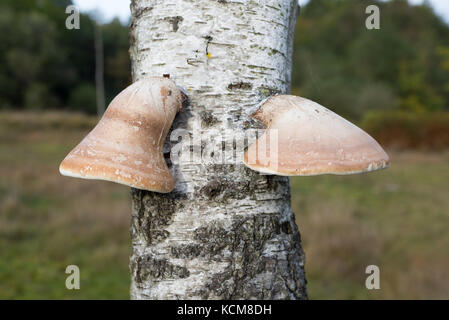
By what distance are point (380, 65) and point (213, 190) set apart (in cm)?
3414

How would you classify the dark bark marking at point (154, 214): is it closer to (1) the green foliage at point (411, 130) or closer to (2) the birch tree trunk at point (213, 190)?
(2) the birch tree trunk at point (213, 190)

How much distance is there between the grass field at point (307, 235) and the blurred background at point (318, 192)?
0.02 m

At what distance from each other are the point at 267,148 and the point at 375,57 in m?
34.2

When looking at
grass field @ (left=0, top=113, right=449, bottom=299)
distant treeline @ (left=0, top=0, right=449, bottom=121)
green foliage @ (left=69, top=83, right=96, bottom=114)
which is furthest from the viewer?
green foliage @ (left=69, top=83, right=96, bottom=114)

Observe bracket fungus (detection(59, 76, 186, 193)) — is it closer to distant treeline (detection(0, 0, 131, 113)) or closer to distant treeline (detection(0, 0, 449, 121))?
distant treeline (detection(0, 0, 449, 121))

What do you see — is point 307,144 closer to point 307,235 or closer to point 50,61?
point 307,235

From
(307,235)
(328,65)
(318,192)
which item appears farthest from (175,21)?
(328,65)

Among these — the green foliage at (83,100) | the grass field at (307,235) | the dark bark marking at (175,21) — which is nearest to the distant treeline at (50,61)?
the green foliage at (83,100)

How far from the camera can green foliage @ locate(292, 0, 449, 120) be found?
28125 millimetres

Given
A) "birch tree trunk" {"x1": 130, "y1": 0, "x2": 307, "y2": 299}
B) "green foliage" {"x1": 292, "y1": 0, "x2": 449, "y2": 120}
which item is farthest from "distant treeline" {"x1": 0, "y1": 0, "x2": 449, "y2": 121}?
"birch tree trunk" {"x1": 130, "y1": 0, "x2": 307, "y2": 299}

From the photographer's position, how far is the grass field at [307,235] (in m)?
5.04

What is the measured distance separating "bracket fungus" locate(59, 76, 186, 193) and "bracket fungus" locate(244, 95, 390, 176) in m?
0.32

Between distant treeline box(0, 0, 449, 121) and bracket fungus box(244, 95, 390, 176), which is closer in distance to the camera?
bracket fungus box(244, 95, 390, 176)

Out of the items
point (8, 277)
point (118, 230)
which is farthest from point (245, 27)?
point (118, 230)
